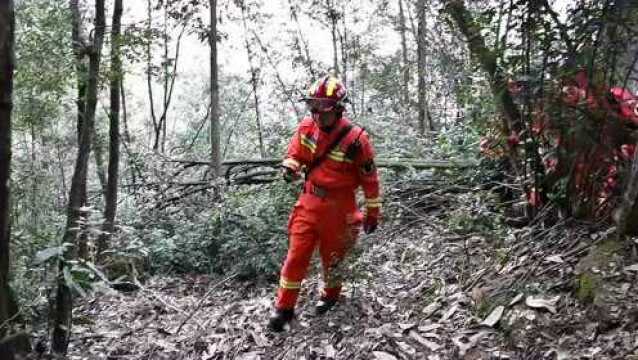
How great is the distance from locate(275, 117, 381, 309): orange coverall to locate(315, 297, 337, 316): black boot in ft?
0.83

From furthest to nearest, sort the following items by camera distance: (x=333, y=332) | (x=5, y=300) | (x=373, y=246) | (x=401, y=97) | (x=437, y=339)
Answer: (x=401, y=97) < (x=373, y=246) < (x=333, y=332) < (x=437, y=339) < (x=5, y=300)

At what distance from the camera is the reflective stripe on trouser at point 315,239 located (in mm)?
5043

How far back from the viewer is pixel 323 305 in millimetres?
5340

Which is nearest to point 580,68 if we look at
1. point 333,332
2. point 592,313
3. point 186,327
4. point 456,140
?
point 592,313

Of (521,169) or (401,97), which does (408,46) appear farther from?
(521,169)

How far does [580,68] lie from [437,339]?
6.45 feet

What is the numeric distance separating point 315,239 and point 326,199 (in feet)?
1.11

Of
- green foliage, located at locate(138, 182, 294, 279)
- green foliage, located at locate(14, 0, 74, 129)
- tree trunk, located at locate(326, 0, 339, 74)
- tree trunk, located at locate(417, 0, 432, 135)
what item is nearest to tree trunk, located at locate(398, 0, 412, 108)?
tree trunk, located at locate(417, 0, 432, 135)

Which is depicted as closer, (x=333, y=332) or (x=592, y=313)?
(x=592, y=313)

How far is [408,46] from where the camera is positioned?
1805 cm

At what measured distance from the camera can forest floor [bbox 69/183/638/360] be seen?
146 inches

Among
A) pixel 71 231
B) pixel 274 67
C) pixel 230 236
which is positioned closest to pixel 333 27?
pixel 274 67

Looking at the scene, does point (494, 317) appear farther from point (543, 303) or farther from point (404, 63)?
point (404, 63)

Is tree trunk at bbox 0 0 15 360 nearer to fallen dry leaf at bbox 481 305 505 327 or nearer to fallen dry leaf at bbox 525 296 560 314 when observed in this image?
fallen dry leaf at bbox 481 305 505 327
